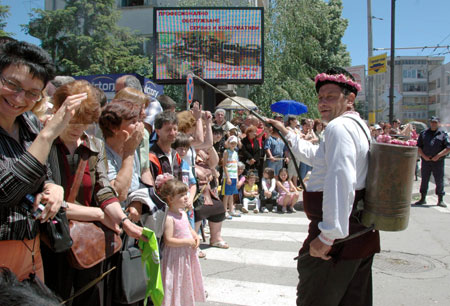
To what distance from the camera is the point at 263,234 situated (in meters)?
6.76

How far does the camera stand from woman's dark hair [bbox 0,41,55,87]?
6.20 ft

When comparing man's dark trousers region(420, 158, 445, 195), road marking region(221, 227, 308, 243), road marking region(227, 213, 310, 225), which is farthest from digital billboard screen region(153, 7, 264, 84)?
road marking region(221, 227, 308, 243)

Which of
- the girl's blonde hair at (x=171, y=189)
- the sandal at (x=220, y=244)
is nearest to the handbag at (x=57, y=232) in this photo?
the girl's blonde hair at (x=171, y=189)

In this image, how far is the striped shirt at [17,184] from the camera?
1743 mm

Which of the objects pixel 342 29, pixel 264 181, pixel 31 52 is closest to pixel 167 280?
pixel 31 52

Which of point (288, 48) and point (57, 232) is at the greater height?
point (288, 48)

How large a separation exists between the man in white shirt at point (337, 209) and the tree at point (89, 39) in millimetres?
22620

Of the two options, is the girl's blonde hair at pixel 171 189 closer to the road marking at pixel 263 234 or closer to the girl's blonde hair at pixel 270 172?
the road marking at pixel 263 234

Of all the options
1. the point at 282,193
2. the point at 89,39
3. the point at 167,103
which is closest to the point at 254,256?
the point at 167,103

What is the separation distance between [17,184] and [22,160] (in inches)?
4.3

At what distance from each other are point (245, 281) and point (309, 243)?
223 cm

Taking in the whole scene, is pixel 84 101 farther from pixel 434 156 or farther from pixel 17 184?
pixel 434 156

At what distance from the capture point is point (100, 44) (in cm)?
2436

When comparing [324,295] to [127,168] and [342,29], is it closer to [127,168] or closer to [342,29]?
[127,168]
